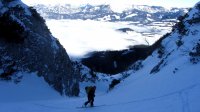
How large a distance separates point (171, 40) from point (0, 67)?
29.2 meters

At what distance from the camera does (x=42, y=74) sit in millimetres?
33906

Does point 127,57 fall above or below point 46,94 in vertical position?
below

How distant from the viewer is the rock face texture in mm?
31875

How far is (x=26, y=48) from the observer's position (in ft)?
114

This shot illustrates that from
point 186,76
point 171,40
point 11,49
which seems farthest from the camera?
point 171,40

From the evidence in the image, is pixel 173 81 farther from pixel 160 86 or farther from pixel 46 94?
pixel 46 94

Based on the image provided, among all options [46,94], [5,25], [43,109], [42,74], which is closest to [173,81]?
[43,109]

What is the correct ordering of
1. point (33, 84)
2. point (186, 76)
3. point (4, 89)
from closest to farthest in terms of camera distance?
1. point (186, 76)
2. point (4, 89)
3. point (33, 84)

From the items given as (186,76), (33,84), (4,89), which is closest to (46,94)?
(33,84)

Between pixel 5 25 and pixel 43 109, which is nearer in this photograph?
pixel 43 109

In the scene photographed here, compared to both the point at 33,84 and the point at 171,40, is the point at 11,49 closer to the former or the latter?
the point at 33,84

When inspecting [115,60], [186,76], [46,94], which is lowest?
[115,60]

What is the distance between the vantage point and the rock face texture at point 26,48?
105ft

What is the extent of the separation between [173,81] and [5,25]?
57.5ft
